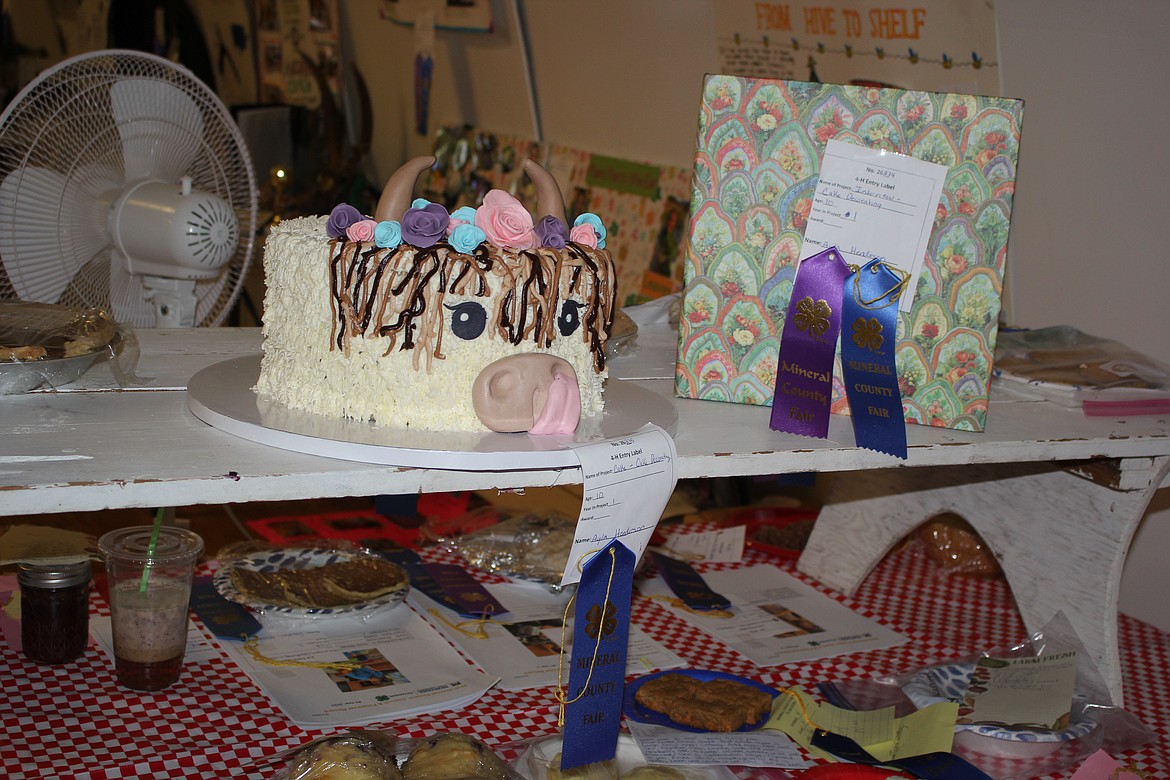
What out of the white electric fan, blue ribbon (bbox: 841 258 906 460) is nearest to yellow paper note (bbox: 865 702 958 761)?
blue ribbon (bbox: 841 258 906 460)

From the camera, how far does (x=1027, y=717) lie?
5.10 ft

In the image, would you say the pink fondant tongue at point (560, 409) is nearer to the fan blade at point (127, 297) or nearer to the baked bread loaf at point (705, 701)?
the baked bread loaf at point (705, 701)

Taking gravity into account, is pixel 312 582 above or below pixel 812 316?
below

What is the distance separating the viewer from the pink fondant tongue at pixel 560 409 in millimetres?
1182

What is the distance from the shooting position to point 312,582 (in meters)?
1.76

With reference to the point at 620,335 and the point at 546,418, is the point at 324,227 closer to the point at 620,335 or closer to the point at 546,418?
the point at 546,418

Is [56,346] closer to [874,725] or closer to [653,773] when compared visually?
[653,773]

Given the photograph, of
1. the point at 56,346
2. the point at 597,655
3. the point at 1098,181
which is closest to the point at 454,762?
the point at 597,655

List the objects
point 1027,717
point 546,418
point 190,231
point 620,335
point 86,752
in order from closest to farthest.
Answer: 1. point 546,418
2. point 86,752
3. point 1027,717
4. point 620,335
5. point 190,231

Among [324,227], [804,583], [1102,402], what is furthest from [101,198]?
[1102,402]

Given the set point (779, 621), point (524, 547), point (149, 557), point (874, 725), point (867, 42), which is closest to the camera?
point (149, 557)

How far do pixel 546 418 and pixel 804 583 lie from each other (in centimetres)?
102

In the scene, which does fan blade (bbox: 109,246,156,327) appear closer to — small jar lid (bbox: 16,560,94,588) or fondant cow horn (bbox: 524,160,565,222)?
small jar lid (bbox: 16,560,94,588)

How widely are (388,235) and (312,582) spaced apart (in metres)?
0.75
